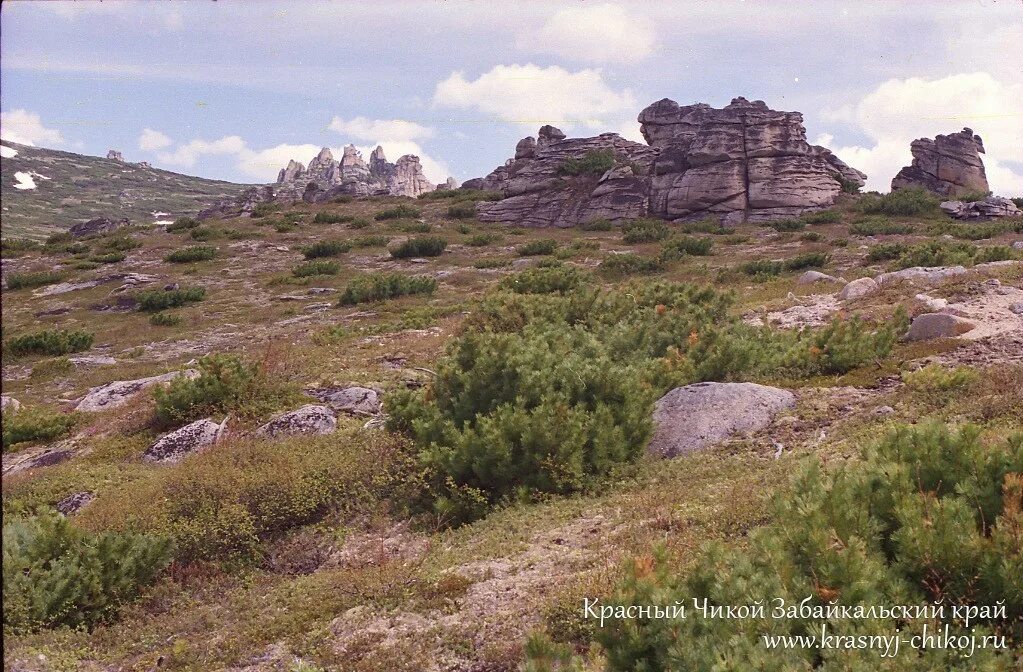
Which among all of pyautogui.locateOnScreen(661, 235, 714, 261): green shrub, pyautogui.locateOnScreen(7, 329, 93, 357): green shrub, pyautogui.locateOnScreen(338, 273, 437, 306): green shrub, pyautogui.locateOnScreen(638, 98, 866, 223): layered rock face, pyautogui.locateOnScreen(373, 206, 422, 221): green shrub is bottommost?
pyautogui.locateOnScreen(7, 329, 93, 357): green shrub

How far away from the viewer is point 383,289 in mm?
24859

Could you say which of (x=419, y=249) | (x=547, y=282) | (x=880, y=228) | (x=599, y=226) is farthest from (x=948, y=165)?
(x=547, y=282)

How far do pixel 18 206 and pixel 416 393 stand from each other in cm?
14015

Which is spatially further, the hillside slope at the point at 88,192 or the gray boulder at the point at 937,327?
the hillside slope at the point at 88,192

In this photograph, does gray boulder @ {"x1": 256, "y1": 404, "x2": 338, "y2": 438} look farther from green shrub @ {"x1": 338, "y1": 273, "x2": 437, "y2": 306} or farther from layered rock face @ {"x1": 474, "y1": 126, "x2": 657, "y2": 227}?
layered rock face @ {"x1": 474, "y1": 126, "x2": 657, "y2": 227}

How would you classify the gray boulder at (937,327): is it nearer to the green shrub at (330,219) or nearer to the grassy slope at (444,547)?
the grassy slope at (444,547)

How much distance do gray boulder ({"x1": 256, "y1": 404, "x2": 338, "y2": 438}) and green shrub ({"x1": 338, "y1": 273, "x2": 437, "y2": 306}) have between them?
14134mm

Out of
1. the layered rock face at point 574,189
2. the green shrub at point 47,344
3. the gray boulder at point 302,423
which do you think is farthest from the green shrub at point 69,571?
the layered rock face at point 574,189

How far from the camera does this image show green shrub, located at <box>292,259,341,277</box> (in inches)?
1209

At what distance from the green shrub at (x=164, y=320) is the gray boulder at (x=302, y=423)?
14.9m

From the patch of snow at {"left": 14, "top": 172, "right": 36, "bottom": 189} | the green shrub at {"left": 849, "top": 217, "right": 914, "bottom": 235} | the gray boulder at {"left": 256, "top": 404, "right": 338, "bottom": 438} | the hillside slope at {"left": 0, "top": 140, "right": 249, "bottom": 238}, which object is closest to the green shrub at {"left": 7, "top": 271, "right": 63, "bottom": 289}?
the gray boulder at {"left": 256, "top": 404, "right": 338, "bottom": 438}

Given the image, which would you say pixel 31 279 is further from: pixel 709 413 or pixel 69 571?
pixel 709 413

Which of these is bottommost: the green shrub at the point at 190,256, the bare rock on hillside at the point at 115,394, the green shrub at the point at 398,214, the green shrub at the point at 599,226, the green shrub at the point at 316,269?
the bare rock on hillside at the point at 115,394

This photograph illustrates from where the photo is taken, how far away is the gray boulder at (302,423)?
10.1 m
